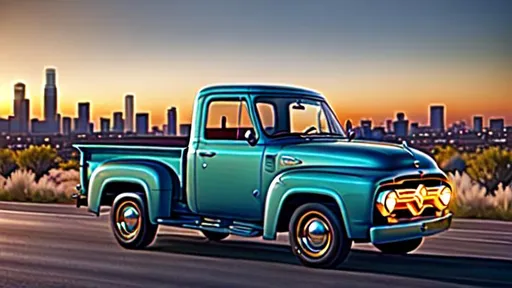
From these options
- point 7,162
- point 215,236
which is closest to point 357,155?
point 215,236

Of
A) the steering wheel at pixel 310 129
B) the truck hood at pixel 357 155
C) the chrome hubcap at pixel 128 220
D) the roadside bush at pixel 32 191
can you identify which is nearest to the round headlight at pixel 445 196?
the truck hood at pixel 357 155

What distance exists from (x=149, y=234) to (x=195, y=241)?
5.05 ft

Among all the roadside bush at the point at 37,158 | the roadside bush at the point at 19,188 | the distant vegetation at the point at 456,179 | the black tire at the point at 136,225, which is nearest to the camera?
the black tire at the point at 136,225

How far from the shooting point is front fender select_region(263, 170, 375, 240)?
1223cm

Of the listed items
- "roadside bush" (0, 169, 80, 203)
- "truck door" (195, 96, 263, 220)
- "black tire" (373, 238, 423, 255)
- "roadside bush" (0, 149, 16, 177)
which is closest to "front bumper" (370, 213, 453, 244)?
"black tire" (373, 238, 423, 255)

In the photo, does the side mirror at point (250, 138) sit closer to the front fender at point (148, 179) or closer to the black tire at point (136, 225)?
the front fender at point (148, 179)

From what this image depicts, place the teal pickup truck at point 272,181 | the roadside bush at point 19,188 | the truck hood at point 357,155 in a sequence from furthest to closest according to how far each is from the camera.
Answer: the roadside bush at point 19,188
the truck hood at point 357,155
the teal pickup truck at point 272,181

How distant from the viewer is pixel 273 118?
554 inches

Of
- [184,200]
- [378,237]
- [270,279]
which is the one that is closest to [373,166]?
[378,237]

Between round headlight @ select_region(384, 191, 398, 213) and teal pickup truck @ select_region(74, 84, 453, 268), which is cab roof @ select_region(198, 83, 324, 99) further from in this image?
round headlight @ select_region(384, 191, 398, 213)

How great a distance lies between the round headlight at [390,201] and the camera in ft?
40.4

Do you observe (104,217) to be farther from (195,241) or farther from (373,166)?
(373,166)

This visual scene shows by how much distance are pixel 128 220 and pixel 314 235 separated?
343 cm

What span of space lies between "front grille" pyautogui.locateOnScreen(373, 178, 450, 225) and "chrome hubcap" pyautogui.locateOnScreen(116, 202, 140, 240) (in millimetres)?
4028
